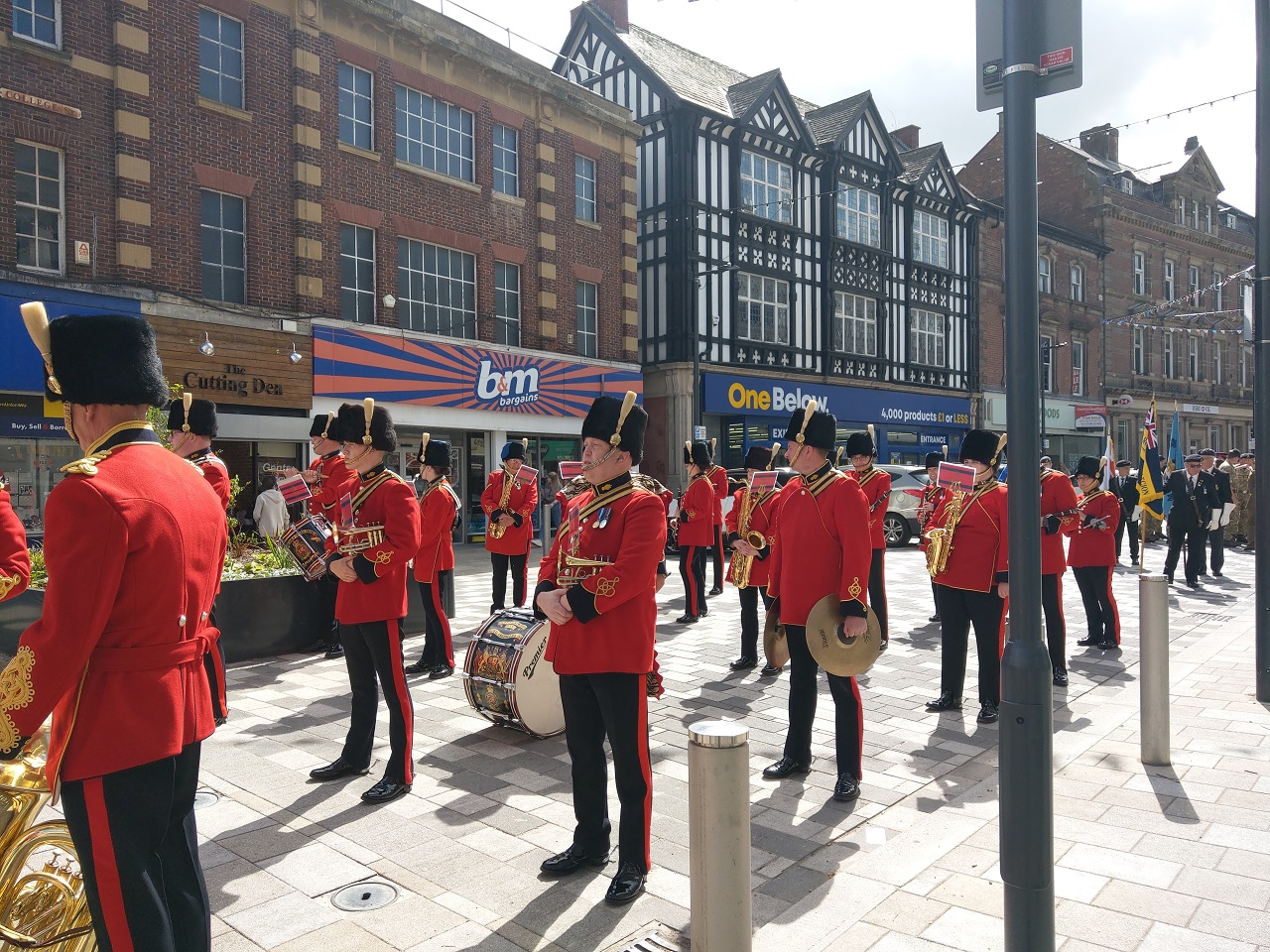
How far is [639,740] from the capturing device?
409 cm

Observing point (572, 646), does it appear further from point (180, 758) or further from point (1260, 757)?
point (1260, 757)

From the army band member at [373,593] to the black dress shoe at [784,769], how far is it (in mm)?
2128

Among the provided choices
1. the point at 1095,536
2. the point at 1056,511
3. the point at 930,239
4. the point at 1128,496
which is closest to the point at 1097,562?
the point at 1095,536

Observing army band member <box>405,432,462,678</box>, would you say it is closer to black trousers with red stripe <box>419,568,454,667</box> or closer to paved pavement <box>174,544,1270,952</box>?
black trousers with red stripe <box>419,568,454,667</box>

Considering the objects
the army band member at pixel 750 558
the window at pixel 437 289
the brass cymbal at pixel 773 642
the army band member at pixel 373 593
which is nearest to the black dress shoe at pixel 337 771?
the army band member at pixel 373 593

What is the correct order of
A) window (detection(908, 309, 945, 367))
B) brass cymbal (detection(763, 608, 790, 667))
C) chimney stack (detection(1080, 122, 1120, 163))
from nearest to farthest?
brass cymbal (detection(763, 608, 790, 667)) → window (detection(908, 309, 945, 367)) → chimney stack (detection(1080, 122, 1120, 163))

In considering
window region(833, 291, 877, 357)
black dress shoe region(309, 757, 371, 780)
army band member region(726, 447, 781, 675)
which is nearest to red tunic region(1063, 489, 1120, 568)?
army band member region(726, 447, 781, 675)

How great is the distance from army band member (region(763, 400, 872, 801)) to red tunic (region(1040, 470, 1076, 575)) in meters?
3.31

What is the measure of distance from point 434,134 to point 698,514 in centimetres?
1312

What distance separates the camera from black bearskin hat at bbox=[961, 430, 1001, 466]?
698 cm

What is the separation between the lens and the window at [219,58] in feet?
52.3

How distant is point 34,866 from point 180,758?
73.3 inches

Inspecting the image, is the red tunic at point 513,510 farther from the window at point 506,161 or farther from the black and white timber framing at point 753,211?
the black and white timber framing at point 753,211

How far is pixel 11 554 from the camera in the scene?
391cm
